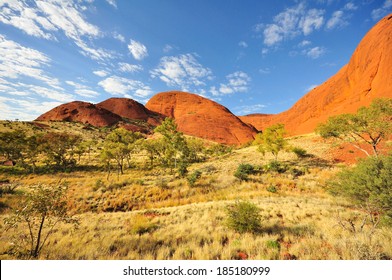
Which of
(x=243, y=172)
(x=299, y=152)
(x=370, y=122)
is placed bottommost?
(x=243, y=172)

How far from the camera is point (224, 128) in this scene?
96.6 meters

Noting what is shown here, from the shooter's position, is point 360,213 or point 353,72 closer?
point 360,213

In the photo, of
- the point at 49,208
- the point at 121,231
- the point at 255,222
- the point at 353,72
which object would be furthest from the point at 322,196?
the point at 353,72

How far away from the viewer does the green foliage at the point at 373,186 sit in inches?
288

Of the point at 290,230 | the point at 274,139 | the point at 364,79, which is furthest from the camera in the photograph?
the point at 364,79

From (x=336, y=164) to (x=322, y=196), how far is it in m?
12.3

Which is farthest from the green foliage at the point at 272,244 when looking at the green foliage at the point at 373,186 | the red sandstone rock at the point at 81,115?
the red sandstone rock at the point at 81,115

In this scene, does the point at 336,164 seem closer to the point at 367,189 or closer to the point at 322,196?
the point at 322,196

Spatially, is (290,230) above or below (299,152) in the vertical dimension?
below

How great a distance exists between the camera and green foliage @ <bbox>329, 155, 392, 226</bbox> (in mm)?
7320

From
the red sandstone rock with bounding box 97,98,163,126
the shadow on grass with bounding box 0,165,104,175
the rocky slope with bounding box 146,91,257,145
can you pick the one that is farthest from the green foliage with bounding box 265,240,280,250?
the red sandstone rock with bounding box 97,98,163,126

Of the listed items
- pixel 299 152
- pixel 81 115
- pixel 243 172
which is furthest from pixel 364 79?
pixel 81 115

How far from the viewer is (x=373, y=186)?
8.04 metres

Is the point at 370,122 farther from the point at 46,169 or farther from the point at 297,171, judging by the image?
the point at 46,169
